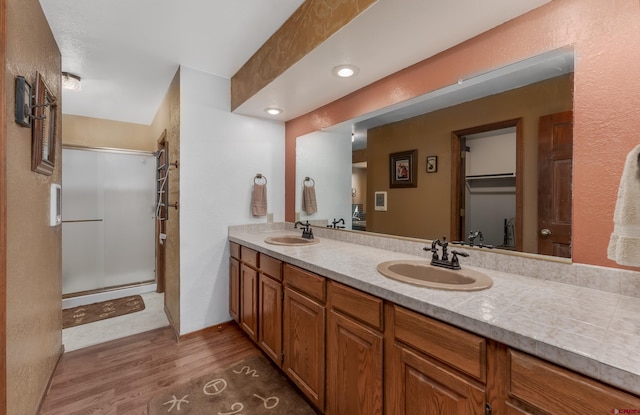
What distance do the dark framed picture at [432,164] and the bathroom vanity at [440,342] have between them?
1.55 feet

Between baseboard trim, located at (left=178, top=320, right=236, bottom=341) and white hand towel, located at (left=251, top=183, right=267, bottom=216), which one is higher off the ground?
white hand towel, located at (left=251, top=183, right=267, bottom=216)

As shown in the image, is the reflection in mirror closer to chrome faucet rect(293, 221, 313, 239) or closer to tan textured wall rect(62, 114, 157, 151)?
chrome faucet rect(293, 221, 313, 239)

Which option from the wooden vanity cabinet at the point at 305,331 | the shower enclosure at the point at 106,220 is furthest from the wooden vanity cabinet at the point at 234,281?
the shower enclosure at the point at 106,220

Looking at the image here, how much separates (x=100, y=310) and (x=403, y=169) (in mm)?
3507

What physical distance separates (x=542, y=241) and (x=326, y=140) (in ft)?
5.94

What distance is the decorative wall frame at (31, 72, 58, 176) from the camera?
4.64 ft

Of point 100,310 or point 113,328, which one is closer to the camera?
point 113,328

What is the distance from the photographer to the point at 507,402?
79cm

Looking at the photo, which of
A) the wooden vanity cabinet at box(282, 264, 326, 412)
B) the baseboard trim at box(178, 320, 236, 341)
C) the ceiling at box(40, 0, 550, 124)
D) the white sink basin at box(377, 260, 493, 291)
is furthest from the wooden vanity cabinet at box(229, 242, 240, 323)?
the white sink basin at box(377, 260, 493, 291)

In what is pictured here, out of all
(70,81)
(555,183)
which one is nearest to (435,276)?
(555,183)

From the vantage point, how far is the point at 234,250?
8.32 feet

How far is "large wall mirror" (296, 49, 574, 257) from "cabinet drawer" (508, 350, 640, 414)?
0.67m

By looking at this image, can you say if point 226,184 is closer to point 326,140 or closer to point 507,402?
point 326,140

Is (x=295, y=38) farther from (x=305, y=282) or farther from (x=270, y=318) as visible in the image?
(x=270, y=318)
